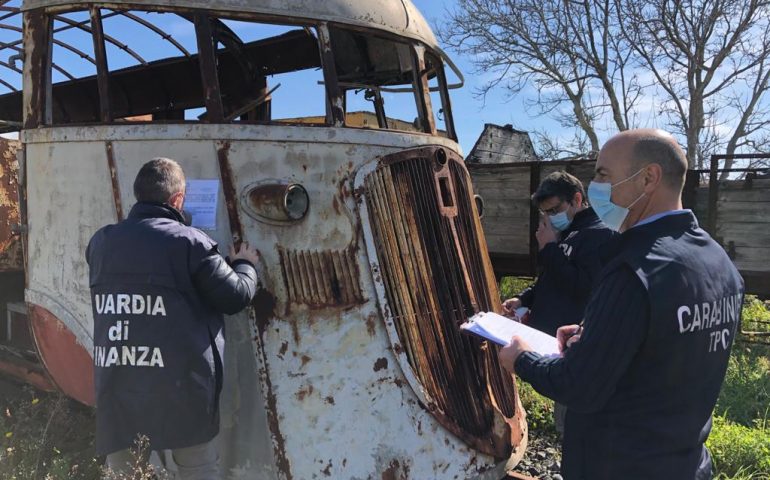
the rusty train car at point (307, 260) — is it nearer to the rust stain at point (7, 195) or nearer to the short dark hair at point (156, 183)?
the short dark hair at point (156, 183)

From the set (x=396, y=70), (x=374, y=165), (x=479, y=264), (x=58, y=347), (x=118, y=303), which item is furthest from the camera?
(x=396, y=70)

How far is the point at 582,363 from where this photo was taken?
186 cm

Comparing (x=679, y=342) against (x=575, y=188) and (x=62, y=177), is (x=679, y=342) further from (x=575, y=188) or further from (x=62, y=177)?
(x=62, y=177)

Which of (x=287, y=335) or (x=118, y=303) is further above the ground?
(x=118, y=303)

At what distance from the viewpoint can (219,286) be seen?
2.48 metres

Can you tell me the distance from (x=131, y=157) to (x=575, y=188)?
249 cm

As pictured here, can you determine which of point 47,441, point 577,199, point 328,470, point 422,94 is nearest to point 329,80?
point 422,94

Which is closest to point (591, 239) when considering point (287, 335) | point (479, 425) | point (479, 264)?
point (479, 264)

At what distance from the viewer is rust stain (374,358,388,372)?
10.2 ft

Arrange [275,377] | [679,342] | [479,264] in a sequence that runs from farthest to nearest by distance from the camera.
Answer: [479,264], [275,377], [679,342]

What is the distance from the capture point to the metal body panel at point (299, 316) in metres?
2.95

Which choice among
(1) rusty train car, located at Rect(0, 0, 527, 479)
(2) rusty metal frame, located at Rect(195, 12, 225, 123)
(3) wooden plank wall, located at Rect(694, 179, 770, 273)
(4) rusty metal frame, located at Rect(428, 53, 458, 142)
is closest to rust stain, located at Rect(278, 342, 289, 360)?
(1) rusty train car, located at Rect(0, 0, 527, 479)

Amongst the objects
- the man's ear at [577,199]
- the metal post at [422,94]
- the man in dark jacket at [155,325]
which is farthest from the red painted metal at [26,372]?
the man's ear at [577,199]

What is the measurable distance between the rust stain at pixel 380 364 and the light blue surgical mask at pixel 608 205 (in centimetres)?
142
